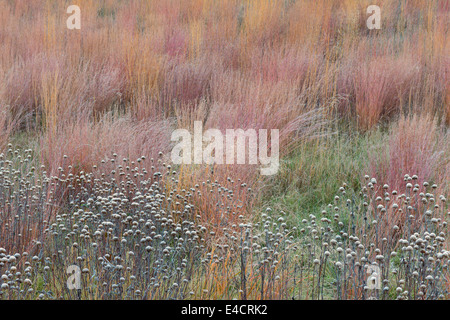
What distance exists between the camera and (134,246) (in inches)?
103

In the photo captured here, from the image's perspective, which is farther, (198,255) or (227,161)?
(227,161)

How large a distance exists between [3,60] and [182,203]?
375cm

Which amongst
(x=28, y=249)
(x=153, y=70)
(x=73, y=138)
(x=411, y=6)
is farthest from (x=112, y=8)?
(x=28, y=249)

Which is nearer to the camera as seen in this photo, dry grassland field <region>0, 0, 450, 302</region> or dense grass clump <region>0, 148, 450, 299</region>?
dense grass clump <region>0, 148, 450, 299</region>

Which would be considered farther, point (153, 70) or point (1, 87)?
point (153, 70)

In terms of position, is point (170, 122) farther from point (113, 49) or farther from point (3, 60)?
point (3, 60)

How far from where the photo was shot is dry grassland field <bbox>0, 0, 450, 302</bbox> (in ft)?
8.49

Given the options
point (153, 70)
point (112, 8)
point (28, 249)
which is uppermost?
point (112, 8)

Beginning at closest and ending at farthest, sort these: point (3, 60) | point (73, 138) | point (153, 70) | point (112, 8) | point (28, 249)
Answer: point (28, 249) → point (73, 138) → point (153, 70) → point (3, 60) → point (112, 8)

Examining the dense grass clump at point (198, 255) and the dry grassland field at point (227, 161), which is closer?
the dense grass clump at point (198, 255)

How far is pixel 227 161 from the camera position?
3.86 metres

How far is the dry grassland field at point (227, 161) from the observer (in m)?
2.59

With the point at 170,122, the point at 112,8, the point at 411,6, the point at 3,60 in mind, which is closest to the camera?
the point at 170,122

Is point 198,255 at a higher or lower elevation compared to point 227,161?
lower
